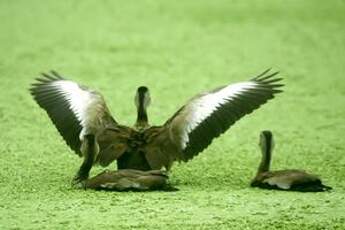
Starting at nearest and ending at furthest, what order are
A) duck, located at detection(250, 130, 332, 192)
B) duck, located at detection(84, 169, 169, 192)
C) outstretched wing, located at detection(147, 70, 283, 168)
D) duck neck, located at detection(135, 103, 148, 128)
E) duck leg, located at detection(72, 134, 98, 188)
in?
1. duck, located at detection(84, 169, 169, 192)
2. duck, located at detection(250, 130, 332, 192)
3. duck leg, located at detection(72, 134, 98, 188)
4. outstretched wing, located at detection(147, 70, 283, 168)
5. duck neck, located at detection(135, 103, 148, 128)

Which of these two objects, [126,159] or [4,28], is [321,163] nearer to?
[126,159]

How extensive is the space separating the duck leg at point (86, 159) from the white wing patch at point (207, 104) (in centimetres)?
71

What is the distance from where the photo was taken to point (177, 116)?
27.1 feet

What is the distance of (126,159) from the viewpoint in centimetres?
793

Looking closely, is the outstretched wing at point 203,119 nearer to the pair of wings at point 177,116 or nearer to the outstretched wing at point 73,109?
the pair of wings at point 177,116

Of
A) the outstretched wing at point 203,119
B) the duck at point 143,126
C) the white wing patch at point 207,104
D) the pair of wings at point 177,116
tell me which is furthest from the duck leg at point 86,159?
the white wing patch at point 207,104

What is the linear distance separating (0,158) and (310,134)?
326 cm

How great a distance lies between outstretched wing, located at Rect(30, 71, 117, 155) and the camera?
324 inches

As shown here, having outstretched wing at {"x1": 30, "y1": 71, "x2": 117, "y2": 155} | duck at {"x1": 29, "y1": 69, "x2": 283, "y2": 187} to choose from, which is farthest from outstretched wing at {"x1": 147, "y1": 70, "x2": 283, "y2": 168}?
outstretched wing at {"x1": 30, "y1": 71, "x2": 117, "y2": 155}

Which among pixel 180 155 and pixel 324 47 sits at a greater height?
pixel 324 47

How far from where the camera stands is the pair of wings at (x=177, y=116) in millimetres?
8062

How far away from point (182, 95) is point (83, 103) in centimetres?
398

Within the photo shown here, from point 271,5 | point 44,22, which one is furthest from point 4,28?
point 271,5

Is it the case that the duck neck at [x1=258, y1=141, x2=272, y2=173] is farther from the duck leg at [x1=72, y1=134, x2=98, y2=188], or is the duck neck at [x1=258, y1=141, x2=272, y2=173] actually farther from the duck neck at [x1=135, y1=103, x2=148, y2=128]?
the duck leg at [x1=72, y1=134, x2=98, y2=188]
